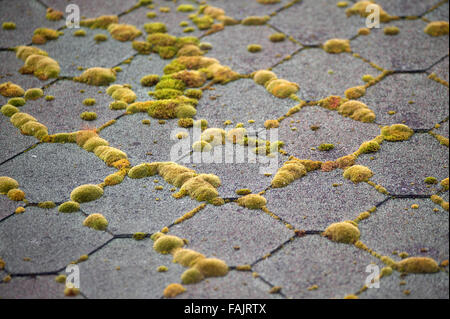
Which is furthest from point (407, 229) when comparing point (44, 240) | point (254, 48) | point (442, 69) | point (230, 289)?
point (254, 48)

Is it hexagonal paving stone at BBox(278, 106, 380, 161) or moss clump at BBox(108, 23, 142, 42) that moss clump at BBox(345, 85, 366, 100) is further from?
moss clump at BBox(108, 23, 142, 42)

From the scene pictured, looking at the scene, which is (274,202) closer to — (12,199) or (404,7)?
(12,199)

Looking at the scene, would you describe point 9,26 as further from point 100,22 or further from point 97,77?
point 97,77

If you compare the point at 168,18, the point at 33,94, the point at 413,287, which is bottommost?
the point at 413,287

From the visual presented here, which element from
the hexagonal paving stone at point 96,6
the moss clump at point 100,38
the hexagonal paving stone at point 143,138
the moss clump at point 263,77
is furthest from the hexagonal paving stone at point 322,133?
the hexagonal paving stone at point 96,6

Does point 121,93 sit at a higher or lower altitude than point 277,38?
lower

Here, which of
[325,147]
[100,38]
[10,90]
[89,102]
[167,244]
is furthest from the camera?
[100,38]
